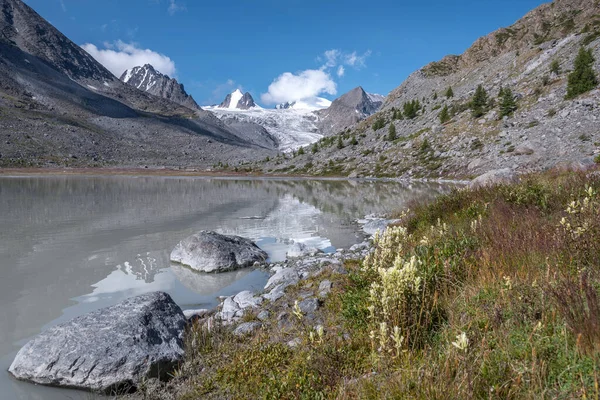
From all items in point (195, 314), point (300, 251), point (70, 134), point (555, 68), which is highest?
point (555, 68)

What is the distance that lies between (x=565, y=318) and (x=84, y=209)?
31606 millimetres

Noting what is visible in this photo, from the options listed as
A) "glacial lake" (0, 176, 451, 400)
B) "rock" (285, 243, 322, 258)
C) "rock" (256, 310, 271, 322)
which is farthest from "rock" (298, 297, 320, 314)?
"rock" (285, 243, 322, 258)

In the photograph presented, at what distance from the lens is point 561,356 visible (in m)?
3.37

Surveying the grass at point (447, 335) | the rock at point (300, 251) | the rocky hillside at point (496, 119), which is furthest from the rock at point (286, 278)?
the rocky hillside at point (496, 119)

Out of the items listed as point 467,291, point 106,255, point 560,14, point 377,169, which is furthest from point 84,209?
point 560,14

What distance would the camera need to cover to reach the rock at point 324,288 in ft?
26.8

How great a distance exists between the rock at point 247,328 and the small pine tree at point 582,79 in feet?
237

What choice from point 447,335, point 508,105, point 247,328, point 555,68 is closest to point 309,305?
point 247,328

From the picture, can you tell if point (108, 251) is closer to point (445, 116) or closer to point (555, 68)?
point (445, 116)

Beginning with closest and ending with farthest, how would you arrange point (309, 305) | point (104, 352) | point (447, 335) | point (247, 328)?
point (447, 335), point (104, 352), point (247, 328), point (309, 305)

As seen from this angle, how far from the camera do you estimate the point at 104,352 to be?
6.13 m

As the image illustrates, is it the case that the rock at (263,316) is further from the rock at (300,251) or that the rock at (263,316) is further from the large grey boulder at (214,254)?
the rock at (300,251)

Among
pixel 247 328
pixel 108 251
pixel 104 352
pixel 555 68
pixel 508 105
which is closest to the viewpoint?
pixel 104 352

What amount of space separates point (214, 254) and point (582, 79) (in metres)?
71.3
